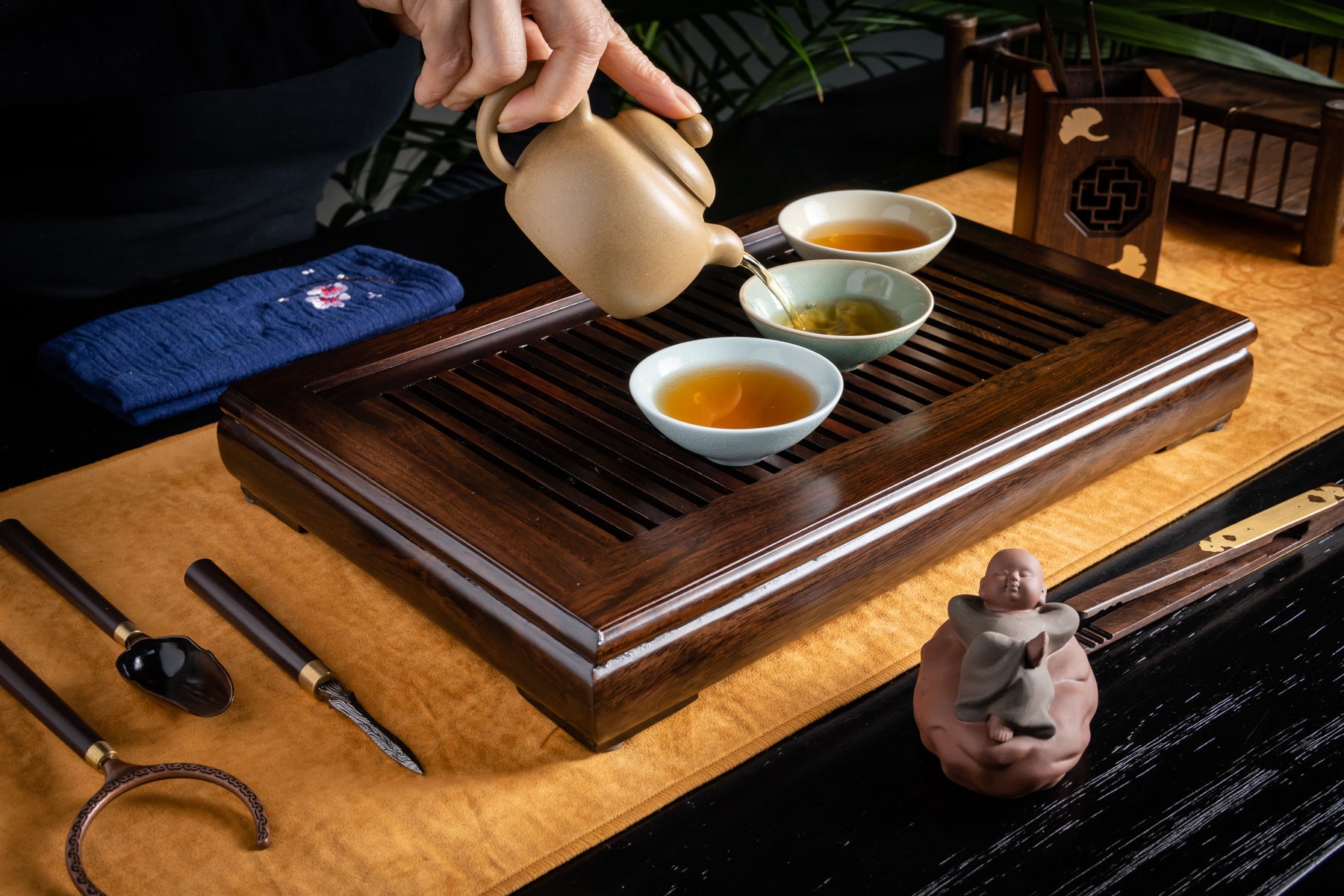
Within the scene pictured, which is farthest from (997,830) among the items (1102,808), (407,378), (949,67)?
(949,67)

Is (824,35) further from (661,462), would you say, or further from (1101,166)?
(661,462)

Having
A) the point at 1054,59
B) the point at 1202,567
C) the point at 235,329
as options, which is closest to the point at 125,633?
the point at 235,329

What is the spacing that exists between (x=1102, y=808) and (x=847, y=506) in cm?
26

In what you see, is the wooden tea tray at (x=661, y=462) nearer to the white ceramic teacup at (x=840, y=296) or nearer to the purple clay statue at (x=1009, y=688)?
the white ceramic teacup at (x=840, y=296)

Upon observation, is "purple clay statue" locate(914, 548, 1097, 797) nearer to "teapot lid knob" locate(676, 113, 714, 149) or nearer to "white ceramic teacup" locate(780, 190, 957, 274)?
"teapot lid knob" locate(676, 113, 714, 149)

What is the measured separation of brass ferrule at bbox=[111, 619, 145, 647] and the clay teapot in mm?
418

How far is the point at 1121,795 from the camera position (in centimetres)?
73

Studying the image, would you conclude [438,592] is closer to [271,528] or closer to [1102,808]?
[271,528]

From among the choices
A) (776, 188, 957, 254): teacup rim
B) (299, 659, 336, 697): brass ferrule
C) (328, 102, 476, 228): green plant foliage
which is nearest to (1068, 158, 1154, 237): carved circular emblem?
(776, 188, 957, 254): teacup rim

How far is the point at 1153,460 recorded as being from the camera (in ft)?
3.59

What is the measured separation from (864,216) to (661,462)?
539 mm

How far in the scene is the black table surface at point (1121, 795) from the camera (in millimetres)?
685

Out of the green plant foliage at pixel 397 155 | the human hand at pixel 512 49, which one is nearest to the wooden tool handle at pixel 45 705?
the human hand at pixel 512 49

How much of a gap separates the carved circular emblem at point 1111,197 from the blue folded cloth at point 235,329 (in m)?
0.74
